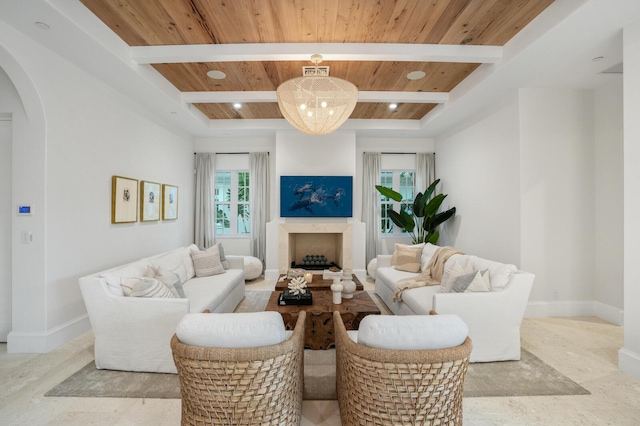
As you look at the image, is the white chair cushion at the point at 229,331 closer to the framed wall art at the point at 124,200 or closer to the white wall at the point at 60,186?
the white wall at the point at 60,186

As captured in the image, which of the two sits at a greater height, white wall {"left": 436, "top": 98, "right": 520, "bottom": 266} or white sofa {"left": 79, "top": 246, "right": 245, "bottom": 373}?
white wall {"left": 436, "top": 98, "right": 520, "bottom": 266}

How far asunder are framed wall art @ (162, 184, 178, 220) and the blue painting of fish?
1.81 meters

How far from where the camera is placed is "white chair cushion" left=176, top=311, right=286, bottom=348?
146cm

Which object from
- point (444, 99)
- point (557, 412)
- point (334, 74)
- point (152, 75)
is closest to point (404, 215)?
point (444, 99)

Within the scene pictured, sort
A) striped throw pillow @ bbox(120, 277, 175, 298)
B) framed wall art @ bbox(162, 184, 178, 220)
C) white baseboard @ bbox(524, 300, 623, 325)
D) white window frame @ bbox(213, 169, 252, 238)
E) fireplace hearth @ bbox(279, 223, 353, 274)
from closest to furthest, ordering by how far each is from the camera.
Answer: striped throw pillow @ bbox(120, 277, 175, 298) < white baseboard @ bbox(524, 300, 623, 325) < framed wall art @ bbox(162, 184, 178, 220) < fireplace hearth @ bbox(279, 223, 353, 274) < white window frame @ bbox(213, 169, 252, 238)

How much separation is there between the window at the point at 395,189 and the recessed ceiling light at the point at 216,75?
3731 millimetres

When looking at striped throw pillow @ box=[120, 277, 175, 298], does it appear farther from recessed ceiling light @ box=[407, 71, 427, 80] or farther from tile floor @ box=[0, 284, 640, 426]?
recessed ceiling light @ box=[407, 71, 427, 80]

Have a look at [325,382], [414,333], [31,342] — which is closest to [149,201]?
[31,342]

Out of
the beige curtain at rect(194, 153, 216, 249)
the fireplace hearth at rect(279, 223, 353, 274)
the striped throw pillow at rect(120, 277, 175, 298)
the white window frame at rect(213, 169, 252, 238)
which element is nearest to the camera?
the striped throw pillow at rect(120, 277, 175, 298)

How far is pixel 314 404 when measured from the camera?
6.95 feet

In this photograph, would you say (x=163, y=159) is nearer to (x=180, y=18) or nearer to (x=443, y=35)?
(x=180, y=18)

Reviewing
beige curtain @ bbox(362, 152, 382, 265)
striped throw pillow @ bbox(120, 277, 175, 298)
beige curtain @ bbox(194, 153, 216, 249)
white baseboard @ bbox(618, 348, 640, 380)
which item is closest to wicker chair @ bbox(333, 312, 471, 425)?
striped throw pillow @ bbox(120, 277, 175, 298)

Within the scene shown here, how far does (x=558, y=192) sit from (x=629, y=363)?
2.03 meters

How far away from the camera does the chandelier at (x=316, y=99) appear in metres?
2.88
